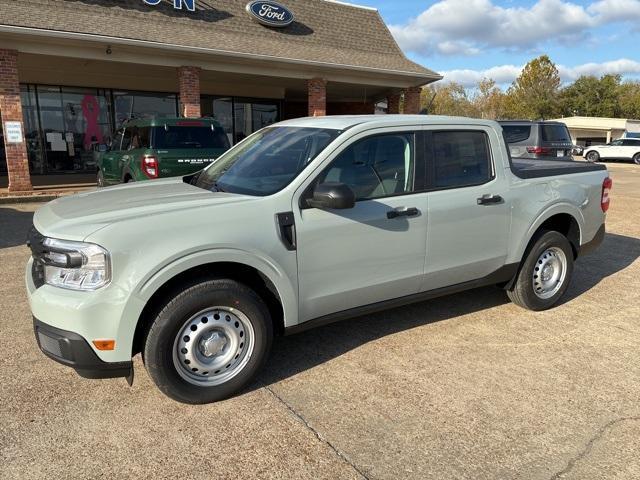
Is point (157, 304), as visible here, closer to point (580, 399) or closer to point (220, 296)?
point (220, 296)

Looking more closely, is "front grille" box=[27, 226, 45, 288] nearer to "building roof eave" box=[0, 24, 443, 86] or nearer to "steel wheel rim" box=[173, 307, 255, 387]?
"steel wheel rim" box=[173, 307, 255, 387]

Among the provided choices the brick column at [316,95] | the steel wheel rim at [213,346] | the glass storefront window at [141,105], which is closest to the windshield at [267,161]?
the steel wheel rim at [213,346]

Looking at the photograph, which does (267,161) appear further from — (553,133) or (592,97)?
(592,97)

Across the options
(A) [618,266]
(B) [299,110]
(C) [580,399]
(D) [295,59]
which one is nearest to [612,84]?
(B) [299,110]

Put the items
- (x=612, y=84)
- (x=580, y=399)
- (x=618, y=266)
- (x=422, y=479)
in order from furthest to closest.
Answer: (x=612, y=84), (x=618, y=266), (x=580, y=399), (x=422, y=479)

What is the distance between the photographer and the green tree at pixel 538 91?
56781 millimetres

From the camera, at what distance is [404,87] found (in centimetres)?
1836

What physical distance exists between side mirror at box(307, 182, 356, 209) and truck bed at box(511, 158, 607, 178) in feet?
6.60

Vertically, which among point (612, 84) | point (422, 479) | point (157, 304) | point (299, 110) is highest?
point (612, 84)

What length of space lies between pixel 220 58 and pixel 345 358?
12.3 m

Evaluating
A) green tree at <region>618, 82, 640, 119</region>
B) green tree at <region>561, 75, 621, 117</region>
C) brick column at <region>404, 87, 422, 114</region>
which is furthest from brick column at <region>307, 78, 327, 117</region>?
green tree at <region>618, 82, 640, 119</region>

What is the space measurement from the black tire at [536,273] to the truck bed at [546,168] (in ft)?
1.87

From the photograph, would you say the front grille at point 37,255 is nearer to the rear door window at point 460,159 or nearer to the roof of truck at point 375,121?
the roof of truck at point 375,121

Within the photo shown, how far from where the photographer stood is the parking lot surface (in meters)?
2.73
